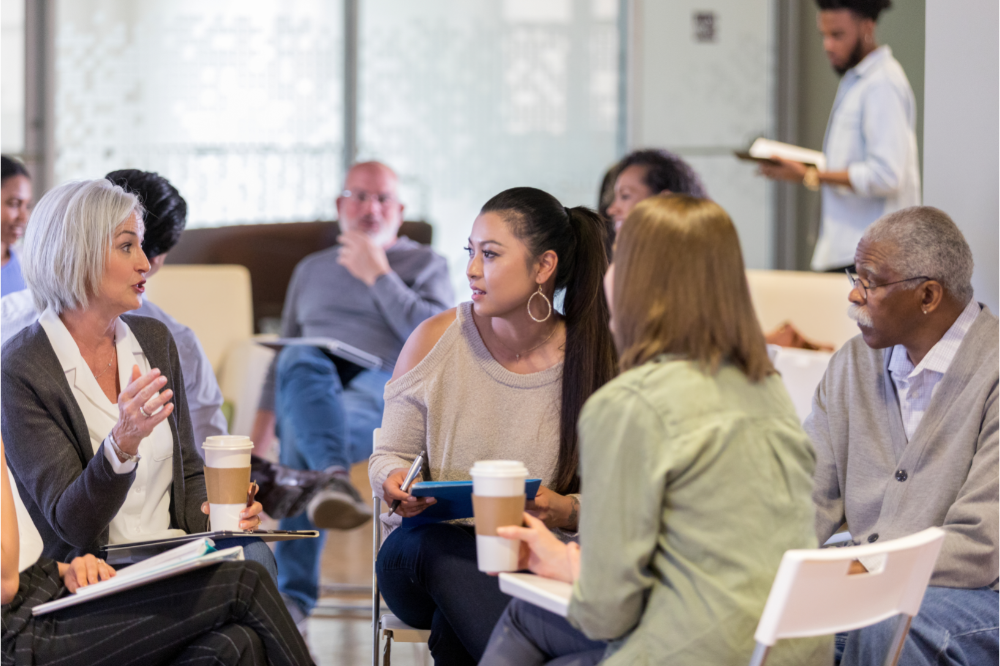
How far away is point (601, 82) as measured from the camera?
241 inches

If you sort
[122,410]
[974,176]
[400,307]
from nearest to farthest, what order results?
[122,410]
[974,176]
[400,307]

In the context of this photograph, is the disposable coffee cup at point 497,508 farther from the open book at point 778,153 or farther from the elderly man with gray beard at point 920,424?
the open book at point 778,153

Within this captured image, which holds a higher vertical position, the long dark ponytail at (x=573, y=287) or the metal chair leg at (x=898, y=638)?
the long dark ponytail at (x=573, y=287)

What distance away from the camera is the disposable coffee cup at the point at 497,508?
150 cm

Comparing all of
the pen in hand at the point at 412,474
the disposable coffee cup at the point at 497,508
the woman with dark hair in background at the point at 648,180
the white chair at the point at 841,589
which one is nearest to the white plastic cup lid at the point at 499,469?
the disposable coffee cup at the point at 497,508

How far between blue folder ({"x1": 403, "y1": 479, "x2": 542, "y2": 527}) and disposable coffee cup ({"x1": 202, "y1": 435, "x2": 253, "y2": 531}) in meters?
0.32

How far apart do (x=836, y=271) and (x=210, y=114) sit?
362 cm

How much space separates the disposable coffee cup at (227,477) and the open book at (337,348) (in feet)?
6.37

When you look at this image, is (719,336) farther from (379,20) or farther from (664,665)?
(379,20)

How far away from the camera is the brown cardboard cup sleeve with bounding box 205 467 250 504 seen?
5.94 ft

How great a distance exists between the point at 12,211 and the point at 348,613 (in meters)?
1.62

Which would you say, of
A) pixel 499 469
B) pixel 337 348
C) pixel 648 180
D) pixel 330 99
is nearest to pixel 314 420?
pixel 337 348

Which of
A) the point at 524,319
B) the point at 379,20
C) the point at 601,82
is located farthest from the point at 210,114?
the point at 524,319

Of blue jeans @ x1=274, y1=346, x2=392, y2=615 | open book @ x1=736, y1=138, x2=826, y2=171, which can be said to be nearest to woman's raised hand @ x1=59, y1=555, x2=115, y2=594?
blue jeans @ x1=274, y1=346, x2=392, y2=615
